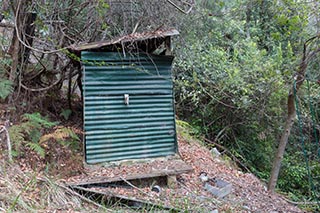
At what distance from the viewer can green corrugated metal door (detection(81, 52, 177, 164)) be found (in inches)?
178

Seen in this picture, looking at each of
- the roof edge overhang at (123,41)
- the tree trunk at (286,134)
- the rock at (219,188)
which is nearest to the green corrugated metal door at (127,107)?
the roof edge overhang at (123,41)

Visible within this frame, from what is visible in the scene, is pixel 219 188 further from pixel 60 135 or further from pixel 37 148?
pixel 37 148

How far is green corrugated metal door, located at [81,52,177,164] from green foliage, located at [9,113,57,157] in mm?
694

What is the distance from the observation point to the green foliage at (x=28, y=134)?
4.04 m

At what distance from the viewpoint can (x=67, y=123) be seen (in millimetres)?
5344

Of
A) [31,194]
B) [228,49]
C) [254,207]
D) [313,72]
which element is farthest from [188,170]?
[313,72]

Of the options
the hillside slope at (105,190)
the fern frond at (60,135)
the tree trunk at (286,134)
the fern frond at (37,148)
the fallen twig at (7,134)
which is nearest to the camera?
the hillside slope at (105,190)

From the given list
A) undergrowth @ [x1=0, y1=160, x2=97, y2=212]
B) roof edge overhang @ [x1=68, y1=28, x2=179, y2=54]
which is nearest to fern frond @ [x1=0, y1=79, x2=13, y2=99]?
roof edge overhang @ [x1=68, y1=28, x2=179, y2=54]

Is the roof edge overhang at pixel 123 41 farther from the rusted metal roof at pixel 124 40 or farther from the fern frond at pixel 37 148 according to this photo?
the fern frond at pixel 37 148

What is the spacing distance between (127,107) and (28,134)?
152cm

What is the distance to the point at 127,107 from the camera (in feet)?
15.5

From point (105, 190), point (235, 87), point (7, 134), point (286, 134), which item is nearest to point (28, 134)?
point (7, 134)

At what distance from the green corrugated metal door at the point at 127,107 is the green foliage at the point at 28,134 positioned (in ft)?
2.28

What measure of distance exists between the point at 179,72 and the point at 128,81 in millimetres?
3550
